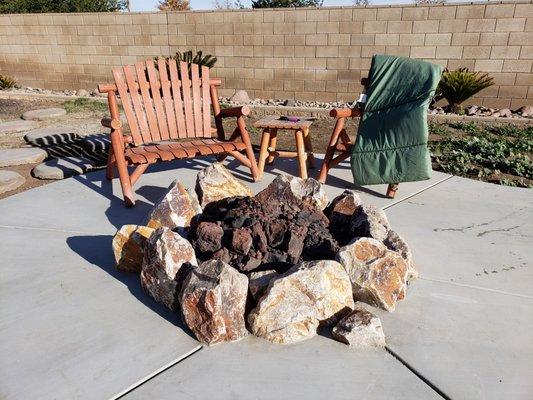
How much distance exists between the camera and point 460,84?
720 cm

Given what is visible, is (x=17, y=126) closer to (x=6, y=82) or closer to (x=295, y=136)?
(x=295, y=136)

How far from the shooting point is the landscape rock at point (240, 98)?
863cm

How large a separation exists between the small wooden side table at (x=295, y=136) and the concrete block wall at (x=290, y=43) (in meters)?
4.49

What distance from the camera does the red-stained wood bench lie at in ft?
11.4

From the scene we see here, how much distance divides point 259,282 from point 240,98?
705 centimetres

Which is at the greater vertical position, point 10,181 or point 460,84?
point 460,84

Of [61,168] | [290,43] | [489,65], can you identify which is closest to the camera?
[61,168]

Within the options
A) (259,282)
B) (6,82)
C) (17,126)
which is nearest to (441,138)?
(259,282)

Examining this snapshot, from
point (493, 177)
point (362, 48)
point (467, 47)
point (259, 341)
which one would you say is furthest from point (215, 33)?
point (259, 341)

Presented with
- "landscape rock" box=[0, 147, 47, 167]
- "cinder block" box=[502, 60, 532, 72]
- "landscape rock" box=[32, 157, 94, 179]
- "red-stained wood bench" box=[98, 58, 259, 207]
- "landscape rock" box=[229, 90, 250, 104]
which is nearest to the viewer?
"red-stained wood bench" box=[98, 58, 259, 207]

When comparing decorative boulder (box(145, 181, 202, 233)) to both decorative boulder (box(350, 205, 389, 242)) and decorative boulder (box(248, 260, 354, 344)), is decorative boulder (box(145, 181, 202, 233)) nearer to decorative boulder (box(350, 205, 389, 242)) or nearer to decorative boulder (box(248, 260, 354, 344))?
decorative boulder (box(248, 260, 354, 344))

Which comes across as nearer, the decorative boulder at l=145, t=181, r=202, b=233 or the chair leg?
the decorative boulder at l=145, t=181, r=202, b=233

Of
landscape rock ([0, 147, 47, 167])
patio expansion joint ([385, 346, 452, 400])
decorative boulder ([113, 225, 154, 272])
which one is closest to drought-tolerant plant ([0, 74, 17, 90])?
landscape rock ([0, 147, 47, 167])

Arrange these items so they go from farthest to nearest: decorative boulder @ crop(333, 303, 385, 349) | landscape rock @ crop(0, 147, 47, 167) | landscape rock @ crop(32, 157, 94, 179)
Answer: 1. landscape rock @ crop(0, 147, 47, 167)
2. landscape rock @ crop(32, 157, 94, 179)
3. decorative boulder @ crop(333, 303, 385, 349)
